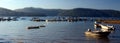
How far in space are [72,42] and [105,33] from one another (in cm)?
770

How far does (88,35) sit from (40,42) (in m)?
11.5

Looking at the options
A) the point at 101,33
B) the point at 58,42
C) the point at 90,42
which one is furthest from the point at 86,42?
the point at 101,33

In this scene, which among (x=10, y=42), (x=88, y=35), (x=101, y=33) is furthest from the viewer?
(x=88, y=35)

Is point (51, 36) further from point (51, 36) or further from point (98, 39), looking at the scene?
point (98, 39)

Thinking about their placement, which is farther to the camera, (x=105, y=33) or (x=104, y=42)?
(x=105, y=33)

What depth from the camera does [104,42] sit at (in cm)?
4019

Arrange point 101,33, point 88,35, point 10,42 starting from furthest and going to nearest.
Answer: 1. point 88,35
2. point 101,33
3. point 10,42

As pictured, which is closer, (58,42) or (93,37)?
(58,42)

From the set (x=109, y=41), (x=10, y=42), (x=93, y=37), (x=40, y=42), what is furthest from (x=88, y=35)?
(x=10, y=42)

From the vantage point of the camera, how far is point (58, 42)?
39.6 m

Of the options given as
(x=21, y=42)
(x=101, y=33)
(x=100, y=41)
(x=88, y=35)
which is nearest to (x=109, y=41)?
(x=100, y=41)

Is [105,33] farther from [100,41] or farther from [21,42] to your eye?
[21,42]

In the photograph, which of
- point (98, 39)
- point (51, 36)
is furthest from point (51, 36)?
point (98, 39)

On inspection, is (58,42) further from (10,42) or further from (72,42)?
(10,42)
